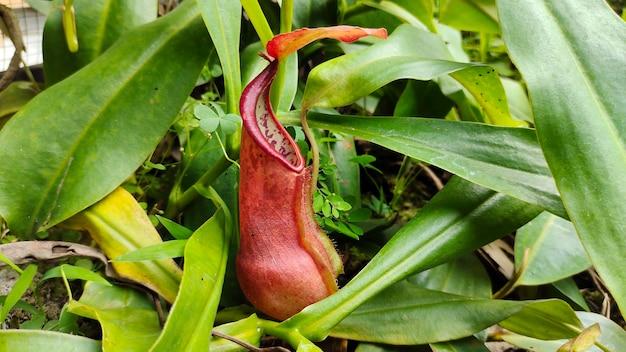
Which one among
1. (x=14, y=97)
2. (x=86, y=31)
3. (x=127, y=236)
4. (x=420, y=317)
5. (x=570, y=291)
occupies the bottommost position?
(x=570, y=291)

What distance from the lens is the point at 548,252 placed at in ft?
2.85

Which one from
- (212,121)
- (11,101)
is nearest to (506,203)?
(212,121)

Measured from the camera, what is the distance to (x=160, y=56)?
33.2 inches

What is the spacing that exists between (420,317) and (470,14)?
70 cm

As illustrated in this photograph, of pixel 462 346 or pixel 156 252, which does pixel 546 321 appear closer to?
pixel 462 346

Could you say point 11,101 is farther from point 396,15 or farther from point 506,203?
point 506,203

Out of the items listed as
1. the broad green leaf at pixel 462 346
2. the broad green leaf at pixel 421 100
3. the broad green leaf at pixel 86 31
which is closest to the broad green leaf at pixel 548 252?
the broad green leaf at pixel 462 346

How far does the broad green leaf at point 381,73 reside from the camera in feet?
2.43

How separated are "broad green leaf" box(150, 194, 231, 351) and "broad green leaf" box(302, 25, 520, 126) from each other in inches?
9.4

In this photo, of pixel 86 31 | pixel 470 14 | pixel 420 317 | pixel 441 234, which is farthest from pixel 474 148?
pixel 86 31

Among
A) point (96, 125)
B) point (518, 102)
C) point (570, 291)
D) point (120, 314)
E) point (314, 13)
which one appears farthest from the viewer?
point (518, 102)

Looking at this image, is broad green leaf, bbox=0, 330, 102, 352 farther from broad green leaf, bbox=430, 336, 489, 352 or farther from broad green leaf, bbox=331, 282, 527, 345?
broad green leaf, bbox=430, 336, 489, 352

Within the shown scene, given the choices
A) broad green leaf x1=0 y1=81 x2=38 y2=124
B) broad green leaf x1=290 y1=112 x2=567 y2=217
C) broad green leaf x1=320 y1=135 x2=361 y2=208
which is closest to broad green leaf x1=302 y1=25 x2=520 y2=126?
broad green leaf x1=290 y1=112 x2=567 y2=217

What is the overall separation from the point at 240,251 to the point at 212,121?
0.65ft
